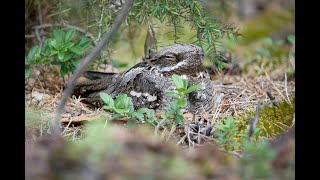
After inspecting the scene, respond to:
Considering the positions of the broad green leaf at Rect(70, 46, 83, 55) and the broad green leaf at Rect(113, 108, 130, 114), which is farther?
the broad green leaf at Rect(70, 46, 83, 55)

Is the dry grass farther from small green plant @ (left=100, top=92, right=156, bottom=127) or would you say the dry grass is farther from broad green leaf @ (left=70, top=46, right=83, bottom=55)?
broad green leaf @ (left=70, top=46, right=83, bottom=55)

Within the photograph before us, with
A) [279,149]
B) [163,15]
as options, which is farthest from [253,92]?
[279,149]

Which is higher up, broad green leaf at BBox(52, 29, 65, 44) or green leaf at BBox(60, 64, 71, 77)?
broad green leaf at BBox(52, 29, 65, 44)

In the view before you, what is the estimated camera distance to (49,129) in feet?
12.2

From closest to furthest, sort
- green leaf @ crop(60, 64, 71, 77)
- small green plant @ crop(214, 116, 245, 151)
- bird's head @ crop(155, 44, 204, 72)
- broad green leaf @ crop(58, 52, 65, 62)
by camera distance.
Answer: small green plant @ crop(214, 116, 245, 151)
bird's head @ crop(155, 44, 204, 72)
broad green leaf @ crop(58, 52, 65, 62)
green leaf @ crop(60, 64, 71, 77)

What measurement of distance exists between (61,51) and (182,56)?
974 millimetres

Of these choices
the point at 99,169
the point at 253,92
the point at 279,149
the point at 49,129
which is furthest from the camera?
the point at 253,92

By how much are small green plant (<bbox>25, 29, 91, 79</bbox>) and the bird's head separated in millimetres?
737

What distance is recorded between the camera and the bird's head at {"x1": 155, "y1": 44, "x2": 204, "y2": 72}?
3965mm

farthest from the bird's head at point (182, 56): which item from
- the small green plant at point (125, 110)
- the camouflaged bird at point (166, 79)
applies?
the small green plant at point (125, 110)

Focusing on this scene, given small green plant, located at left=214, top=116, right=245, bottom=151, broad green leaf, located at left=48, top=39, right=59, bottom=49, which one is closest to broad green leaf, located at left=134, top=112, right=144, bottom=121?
small green plant, located at left=214, top=116, right=245, bottom=151

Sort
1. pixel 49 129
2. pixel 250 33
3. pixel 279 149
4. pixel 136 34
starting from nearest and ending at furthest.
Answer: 1. pixel 279 149
2. pixel 49 129
3. pixel 136 34
4. pixel 250 33
